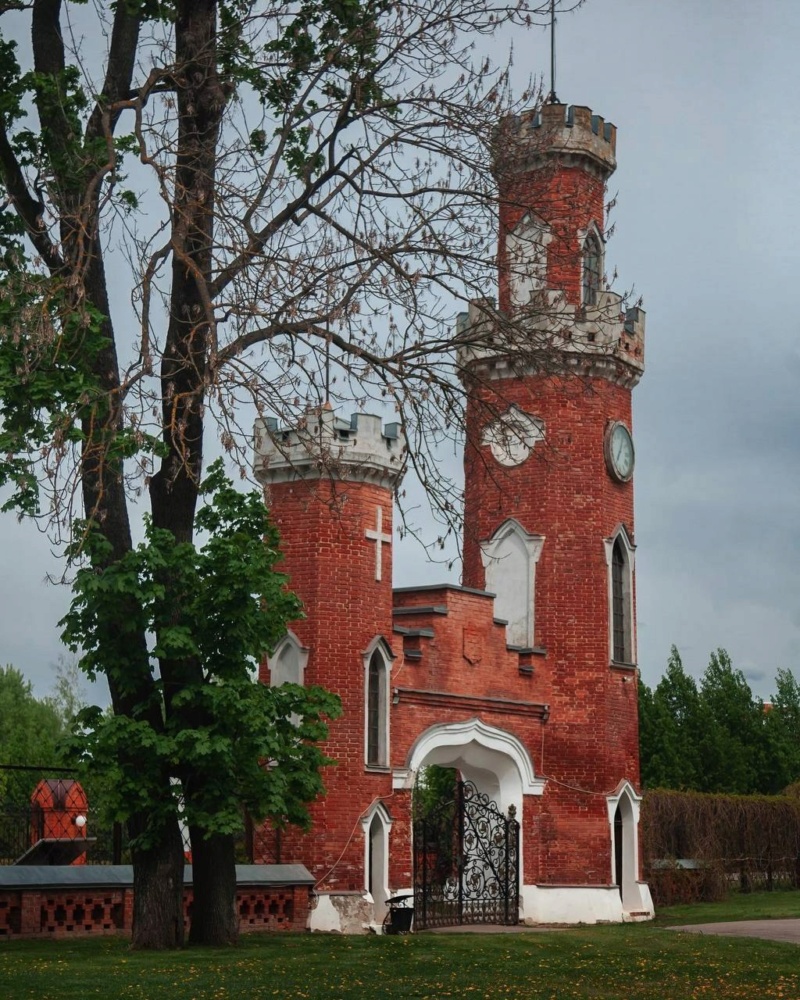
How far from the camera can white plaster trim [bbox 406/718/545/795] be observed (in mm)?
22969

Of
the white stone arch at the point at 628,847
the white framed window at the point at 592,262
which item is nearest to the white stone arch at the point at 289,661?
the white stone arch at the point at 628,847

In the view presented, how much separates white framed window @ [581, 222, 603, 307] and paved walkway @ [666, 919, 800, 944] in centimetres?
1001

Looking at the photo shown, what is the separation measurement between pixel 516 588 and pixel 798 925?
265 inches

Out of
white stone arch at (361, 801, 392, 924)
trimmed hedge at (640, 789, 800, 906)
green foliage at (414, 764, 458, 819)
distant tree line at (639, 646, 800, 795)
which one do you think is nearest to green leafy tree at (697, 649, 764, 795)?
distant tree line at (639, 646, 800, 795)

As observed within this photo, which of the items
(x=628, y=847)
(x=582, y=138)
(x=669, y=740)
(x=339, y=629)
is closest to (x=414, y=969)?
(x=339, y=629)

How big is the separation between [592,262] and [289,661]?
9.46m

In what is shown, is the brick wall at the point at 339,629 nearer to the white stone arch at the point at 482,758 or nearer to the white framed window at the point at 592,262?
the white stone arch at the point at 482,758

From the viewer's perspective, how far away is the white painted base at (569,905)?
24.6m

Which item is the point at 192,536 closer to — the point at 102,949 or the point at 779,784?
the point at 102,949

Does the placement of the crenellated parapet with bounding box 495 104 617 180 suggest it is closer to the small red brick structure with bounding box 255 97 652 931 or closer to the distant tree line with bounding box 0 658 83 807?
the small red brick structure with bounding box 255 97 652 931

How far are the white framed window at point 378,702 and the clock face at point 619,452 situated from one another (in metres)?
5.89

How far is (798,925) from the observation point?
23.6 metres

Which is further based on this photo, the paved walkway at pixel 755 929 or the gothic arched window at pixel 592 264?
the gothic arched window at pixel 592 264

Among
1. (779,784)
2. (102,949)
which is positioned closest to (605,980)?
(102,949)
